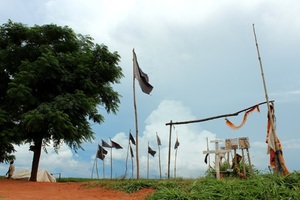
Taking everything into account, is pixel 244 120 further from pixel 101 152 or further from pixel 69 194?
A: pixel 101 152

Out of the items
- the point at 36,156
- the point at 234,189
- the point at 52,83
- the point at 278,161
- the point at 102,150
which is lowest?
the point at 234,189

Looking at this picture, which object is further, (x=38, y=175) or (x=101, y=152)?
(x=101, y=152)

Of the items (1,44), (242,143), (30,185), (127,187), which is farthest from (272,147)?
(1,44)

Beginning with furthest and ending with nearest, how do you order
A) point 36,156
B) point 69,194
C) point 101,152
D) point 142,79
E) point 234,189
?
point 101,152 < point 36,156 < point 142,79 < point 69,194 < point 234,189

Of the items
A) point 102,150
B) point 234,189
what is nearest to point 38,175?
point 102,150

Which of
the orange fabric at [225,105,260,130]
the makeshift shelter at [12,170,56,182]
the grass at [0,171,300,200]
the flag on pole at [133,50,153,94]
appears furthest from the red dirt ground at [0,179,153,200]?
the makeshift shelter at [12,170,56,182]

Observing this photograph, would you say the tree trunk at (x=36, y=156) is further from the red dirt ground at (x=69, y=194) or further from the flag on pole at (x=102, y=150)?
the red dirt ground at (x=69, y=194)

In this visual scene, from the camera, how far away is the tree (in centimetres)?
1761

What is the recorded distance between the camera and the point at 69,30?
68.3ft

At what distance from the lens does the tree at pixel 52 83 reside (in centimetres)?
1761

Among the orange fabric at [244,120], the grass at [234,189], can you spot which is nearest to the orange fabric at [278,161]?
the grass at [234,189]

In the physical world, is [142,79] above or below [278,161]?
above

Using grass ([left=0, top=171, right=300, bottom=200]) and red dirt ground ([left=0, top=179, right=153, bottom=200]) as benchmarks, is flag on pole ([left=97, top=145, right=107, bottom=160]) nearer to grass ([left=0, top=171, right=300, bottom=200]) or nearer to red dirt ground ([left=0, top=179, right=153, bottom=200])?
red dirt ground ([left=0, top=179, right=153, bottom=200])

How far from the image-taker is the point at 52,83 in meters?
19.9
